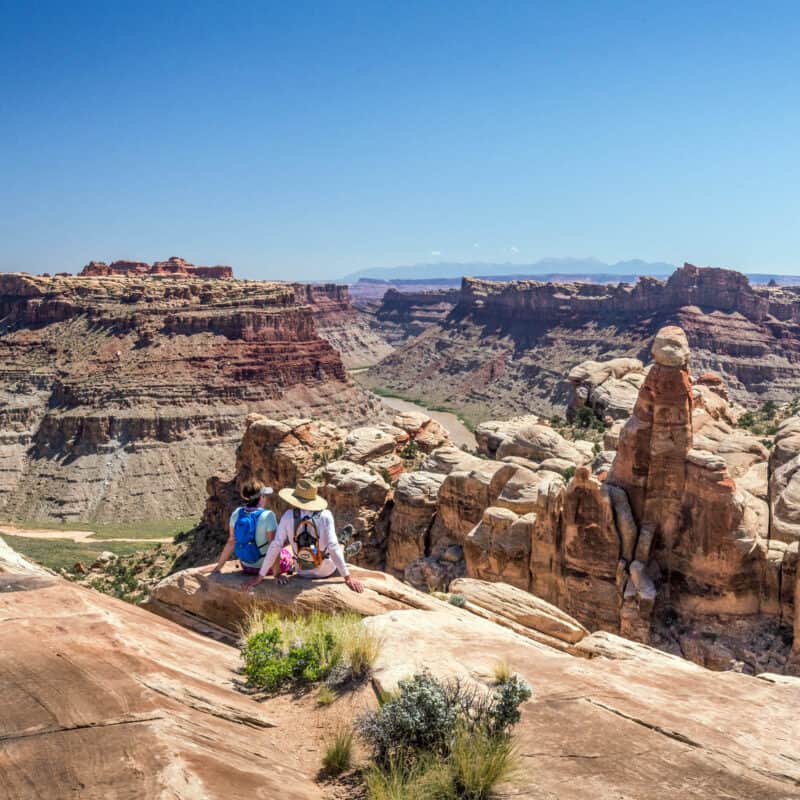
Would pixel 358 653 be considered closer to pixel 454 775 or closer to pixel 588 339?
pixel 454 775

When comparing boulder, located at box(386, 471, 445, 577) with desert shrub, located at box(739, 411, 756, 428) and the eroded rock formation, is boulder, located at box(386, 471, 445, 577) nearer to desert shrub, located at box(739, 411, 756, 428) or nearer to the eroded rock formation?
the eroded rock formation

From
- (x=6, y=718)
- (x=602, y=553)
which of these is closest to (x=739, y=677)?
(x=6, y=718)

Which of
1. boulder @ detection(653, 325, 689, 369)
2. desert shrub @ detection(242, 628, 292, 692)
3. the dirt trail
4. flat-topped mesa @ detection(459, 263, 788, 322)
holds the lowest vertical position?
the dirt trail

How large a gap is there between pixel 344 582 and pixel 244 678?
328 cm

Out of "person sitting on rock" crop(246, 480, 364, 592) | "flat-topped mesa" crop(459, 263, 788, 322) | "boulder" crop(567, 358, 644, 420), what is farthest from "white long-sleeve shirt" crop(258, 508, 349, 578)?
"flat-topped mesa" crop(459, 263, 788, 322)

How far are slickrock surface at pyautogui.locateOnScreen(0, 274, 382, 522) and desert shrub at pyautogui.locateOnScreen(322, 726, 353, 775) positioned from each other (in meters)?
77.7

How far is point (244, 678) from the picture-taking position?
11.4 m

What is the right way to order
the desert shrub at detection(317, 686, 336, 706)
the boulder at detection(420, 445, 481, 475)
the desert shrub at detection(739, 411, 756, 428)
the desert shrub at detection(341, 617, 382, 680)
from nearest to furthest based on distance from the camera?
1. the desert shrub at detection(317, 686, 336, 706)
2. the desert shrub at detection(341, 617, 382, 680)
3. the boulder at detection(420, 445, 481, 475)
4. the desert shrub at detection(739, 411, 756, 428)

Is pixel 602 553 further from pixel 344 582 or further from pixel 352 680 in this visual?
pixel 352 680

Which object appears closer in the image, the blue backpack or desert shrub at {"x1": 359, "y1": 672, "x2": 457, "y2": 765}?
desert shrub at {"x1": 359, "y1": 672, "x2": 457, "y2": 765}

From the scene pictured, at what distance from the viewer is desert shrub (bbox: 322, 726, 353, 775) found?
29.6 ft

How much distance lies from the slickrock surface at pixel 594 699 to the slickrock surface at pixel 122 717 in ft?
4.04

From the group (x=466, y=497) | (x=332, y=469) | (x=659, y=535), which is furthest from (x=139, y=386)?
(x=659, y=535)

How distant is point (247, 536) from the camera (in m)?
13.9
